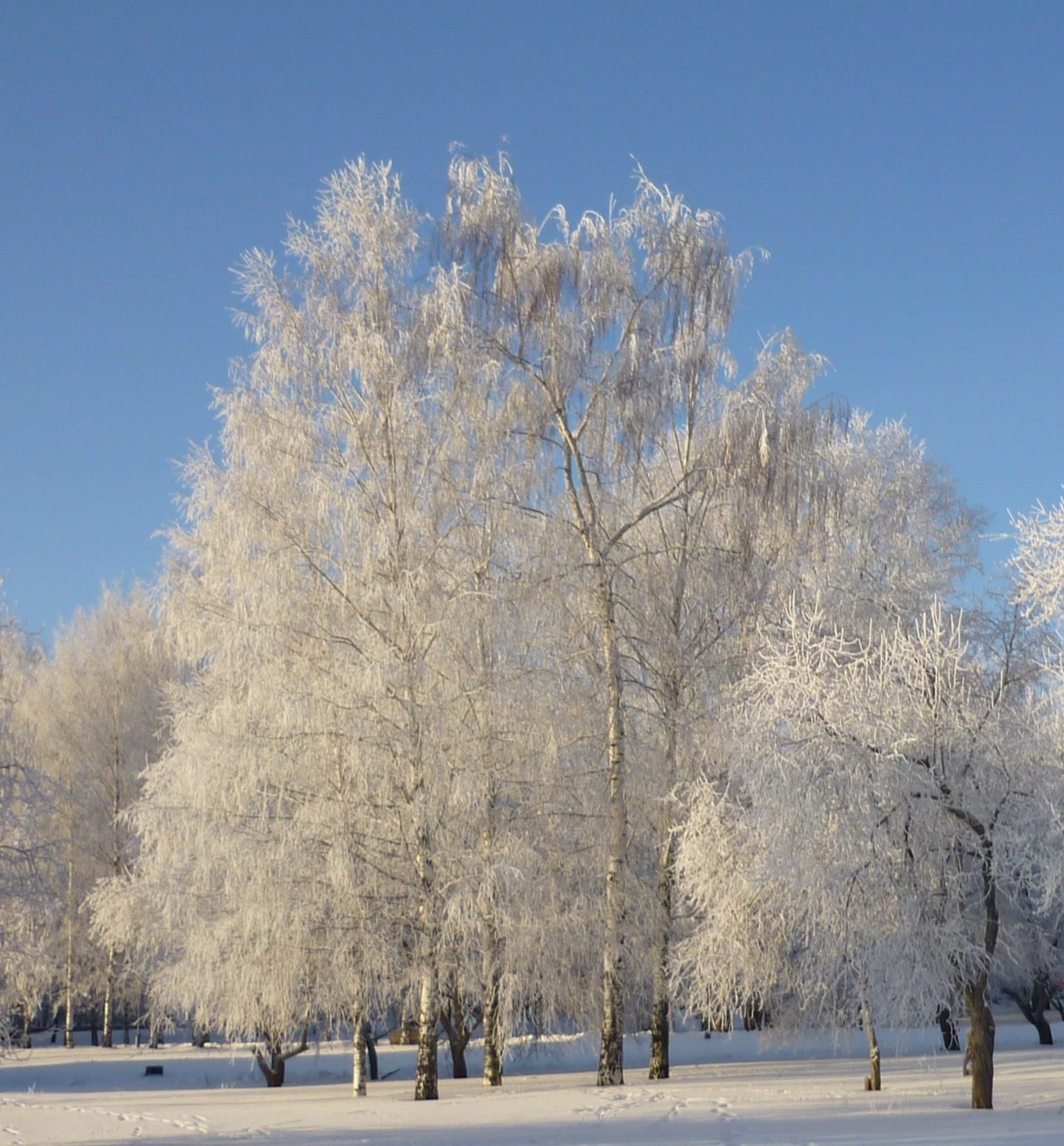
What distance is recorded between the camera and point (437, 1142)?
10.6m

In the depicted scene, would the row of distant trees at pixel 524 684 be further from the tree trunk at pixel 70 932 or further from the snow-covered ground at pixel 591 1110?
the tree trunk at pixel 70 932

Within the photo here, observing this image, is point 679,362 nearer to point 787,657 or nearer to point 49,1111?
point 787,657

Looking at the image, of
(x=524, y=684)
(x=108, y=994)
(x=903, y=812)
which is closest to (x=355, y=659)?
(x=524, y=684)

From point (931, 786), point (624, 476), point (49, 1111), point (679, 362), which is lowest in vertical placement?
point (49, 1111)

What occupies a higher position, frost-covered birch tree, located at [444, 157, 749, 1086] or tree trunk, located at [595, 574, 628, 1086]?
frost-covered birch tree, located at [444, 157, 749, 1086]

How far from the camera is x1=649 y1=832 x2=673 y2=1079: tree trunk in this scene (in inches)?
663

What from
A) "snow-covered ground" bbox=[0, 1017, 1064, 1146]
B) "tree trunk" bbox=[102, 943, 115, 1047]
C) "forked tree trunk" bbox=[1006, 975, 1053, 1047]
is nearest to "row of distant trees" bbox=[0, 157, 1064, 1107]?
"snow-covered ground" bbox=[0, 1017, 1064, 1146]

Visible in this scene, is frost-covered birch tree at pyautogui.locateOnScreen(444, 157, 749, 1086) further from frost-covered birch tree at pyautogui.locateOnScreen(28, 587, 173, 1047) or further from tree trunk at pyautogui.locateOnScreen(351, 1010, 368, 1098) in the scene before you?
frost-covered birch tree at pyautogui.locateOnScreen(28, 587, 173, 1047)

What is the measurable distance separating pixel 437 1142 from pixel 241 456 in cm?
962

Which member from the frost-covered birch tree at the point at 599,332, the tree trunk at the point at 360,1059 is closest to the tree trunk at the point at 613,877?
the frost-covered birch tree at the point at 599,332

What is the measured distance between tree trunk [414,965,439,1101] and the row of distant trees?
5 centimetres

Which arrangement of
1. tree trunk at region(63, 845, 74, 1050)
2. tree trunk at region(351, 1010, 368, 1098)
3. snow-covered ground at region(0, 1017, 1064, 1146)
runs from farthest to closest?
tree trunk at region(63, 845, 74, 1050), tree trunk at region(351, 1010, 368, 1098), snow-covered ground at region(0, 1017, 1064, 1146)

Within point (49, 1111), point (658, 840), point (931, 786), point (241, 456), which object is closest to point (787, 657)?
point (931, 786)

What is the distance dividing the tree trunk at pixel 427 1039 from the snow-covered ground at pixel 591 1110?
39 cm
